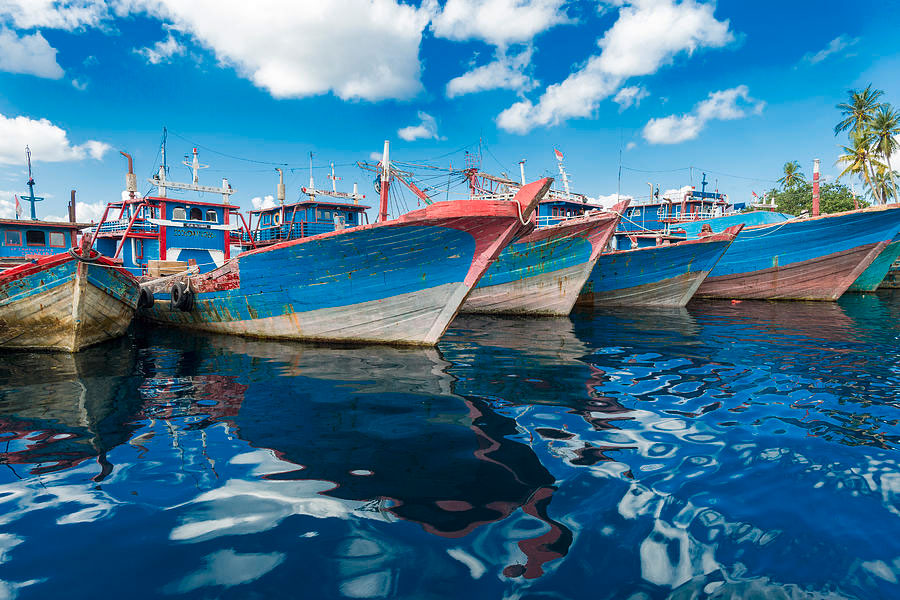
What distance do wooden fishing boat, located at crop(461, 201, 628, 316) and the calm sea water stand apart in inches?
283

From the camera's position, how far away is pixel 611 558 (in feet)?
8.02

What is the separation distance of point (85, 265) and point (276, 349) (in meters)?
4.01

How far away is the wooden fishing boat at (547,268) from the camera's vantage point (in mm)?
13344

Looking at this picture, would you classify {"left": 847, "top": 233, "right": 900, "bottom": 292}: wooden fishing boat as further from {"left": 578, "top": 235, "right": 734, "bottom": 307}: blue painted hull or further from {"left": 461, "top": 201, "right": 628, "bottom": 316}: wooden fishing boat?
{"left": 461, "top": 201, "right": 628, "bottom": 316}: wooden fishing boat

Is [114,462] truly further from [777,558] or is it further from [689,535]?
[777,558]

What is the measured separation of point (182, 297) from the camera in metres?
10.4

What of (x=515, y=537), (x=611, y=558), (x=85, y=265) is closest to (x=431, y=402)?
(x=515, y=537)

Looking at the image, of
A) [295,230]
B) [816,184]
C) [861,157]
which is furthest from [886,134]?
[295,230]

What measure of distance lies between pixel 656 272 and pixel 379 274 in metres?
12.4

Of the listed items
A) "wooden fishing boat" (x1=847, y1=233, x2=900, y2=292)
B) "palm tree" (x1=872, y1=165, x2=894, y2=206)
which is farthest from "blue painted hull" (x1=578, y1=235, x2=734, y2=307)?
"palm tree" (x1=872, y1=165, x2=894, y2=206)

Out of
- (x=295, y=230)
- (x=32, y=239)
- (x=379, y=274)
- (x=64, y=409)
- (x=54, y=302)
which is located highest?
(x=295, y=230)

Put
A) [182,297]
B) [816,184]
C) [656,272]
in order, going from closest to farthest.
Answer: [182,297]
[656,272]
[816,184]

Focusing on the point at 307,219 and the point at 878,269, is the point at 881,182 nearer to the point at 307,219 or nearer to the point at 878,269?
the point at 878,269

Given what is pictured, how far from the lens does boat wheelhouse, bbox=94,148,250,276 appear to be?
18.6 m
